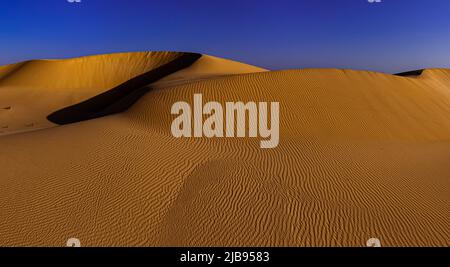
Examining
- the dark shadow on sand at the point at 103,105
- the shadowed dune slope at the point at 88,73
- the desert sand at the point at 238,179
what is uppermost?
the shadowed dune slope at the point at 88,73

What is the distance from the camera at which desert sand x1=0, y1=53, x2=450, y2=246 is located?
5.88 meters

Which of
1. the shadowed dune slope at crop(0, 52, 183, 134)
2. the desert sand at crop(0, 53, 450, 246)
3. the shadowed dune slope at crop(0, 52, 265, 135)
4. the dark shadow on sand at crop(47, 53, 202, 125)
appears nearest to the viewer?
the desert sand at crop(0, 53, 450, 246)

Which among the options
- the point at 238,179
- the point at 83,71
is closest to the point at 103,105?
the point at 238,179

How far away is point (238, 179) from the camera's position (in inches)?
320

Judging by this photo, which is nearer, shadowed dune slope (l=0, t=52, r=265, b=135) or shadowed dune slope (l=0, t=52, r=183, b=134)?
shadowed dune slope (l=0, t=52, r=265, b=135)

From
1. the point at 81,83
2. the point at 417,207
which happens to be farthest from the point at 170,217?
the point at 81,83

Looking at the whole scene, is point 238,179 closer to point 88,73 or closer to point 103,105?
point 103,105

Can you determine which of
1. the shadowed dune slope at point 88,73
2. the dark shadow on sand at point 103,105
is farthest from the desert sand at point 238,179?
the shadowed dune slope at point 88,73

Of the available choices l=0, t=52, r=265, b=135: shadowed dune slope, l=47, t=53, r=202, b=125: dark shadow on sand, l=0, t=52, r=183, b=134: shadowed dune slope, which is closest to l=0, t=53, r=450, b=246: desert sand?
l=47, t=53, r=202, b=125: dark shadow on sand

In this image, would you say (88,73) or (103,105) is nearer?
(103,105)

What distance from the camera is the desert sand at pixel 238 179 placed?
19.3 feet

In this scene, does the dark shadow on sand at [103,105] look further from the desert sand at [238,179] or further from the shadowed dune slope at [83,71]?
the shadowed dune slope at [83,71]

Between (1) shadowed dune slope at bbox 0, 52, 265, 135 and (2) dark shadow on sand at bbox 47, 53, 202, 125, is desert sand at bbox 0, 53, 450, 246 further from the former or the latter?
(1) shadowed dune slope at bbox 0, 52, 265, 135

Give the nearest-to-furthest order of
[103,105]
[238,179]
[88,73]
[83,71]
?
[238,179] < [103,105] < [88,73] < [83,71]
